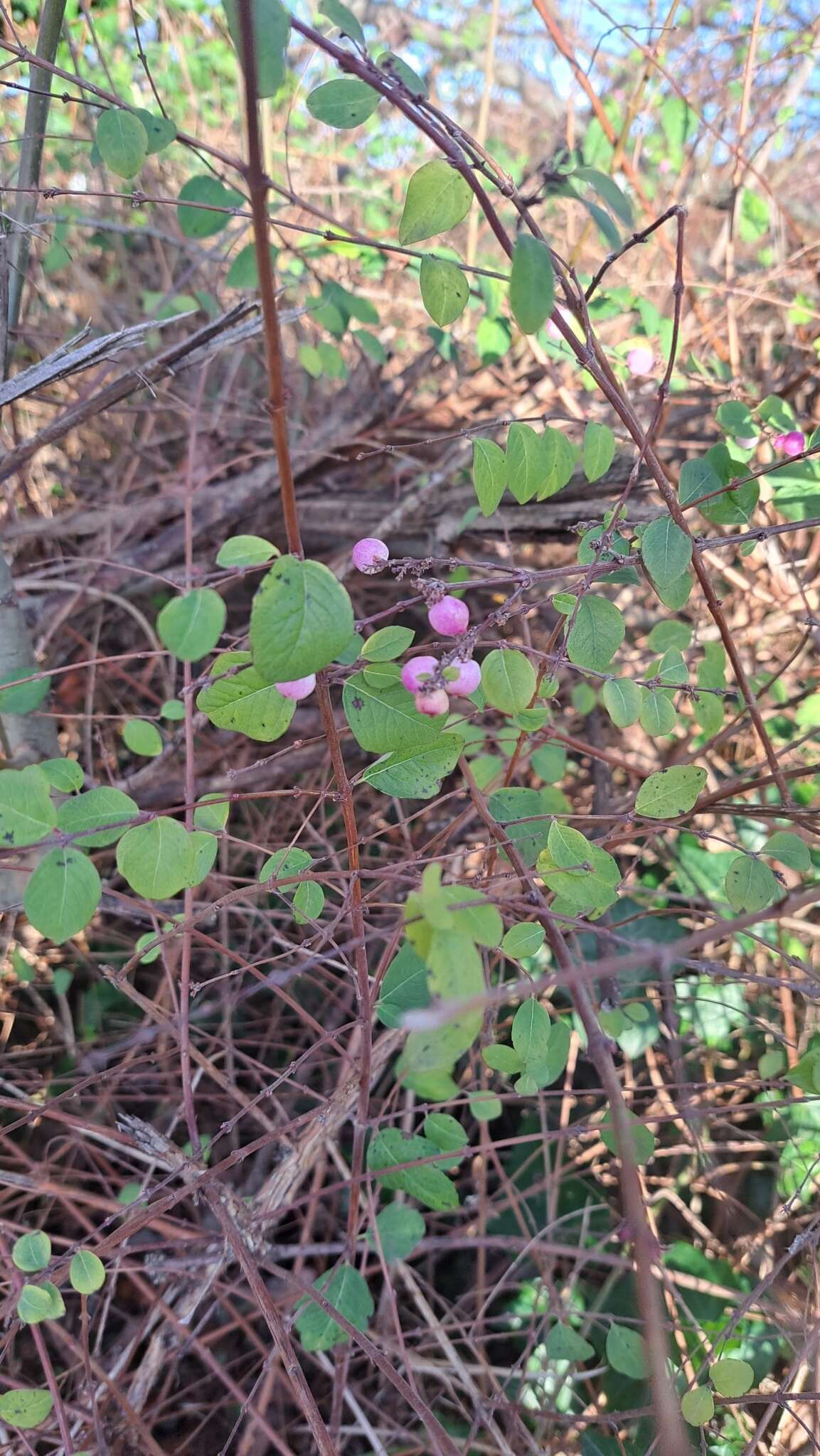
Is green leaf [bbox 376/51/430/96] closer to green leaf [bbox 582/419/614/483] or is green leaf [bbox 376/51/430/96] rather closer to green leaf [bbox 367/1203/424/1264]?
green leaf [bbox 582/419/614/483]

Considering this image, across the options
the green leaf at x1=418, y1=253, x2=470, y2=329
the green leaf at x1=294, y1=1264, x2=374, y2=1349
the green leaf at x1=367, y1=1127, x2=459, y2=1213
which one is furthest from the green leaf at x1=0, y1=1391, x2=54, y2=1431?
the green leaf at x1=418, y1=253, x2=470, y2=329

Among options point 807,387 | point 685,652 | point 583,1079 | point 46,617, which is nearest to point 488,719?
point 685,652

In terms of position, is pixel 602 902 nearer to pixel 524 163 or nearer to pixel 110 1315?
pixel 110 1315

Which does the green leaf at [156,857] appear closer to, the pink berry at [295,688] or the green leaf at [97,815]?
the green leaf at [97,815]

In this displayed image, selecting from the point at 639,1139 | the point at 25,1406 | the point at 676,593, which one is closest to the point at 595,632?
the point at 676,593

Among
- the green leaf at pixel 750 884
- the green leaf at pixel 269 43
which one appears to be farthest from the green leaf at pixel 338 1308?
the green leaf at pixel 269 43

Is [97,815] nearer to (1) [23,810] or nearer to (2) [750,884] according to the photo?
(1) [23,810]
